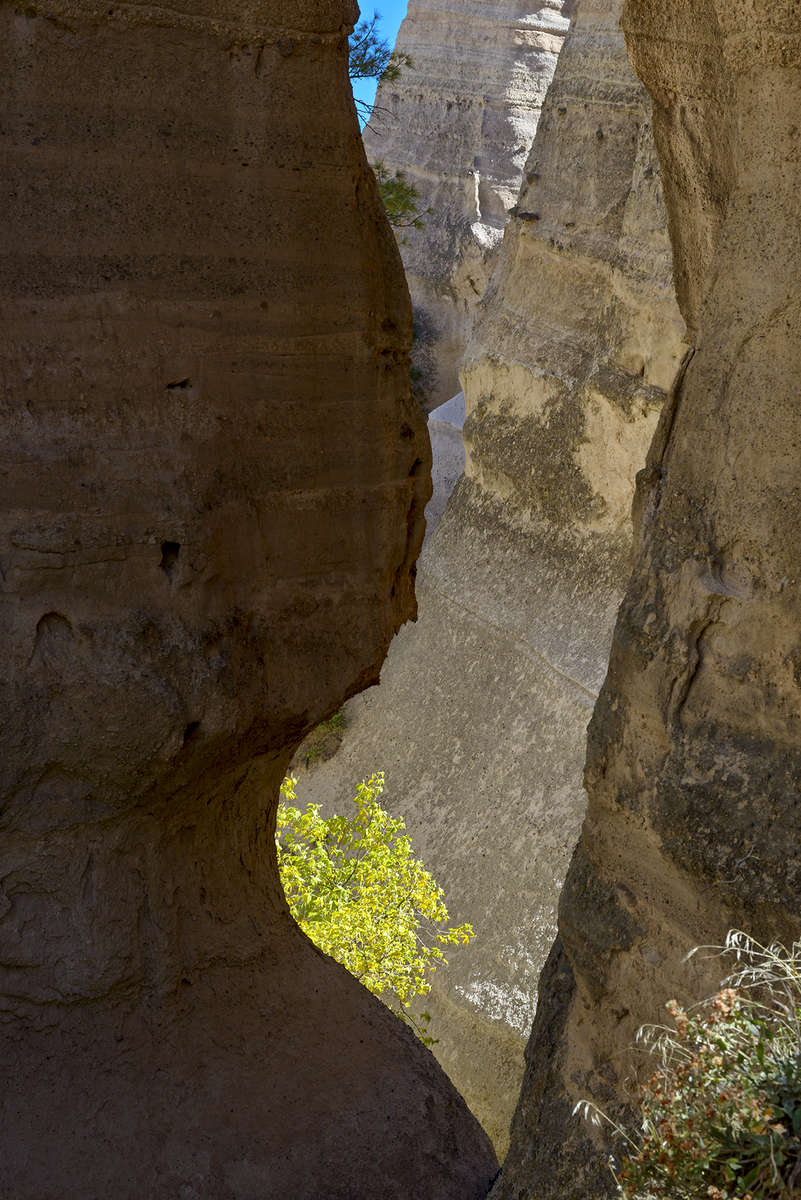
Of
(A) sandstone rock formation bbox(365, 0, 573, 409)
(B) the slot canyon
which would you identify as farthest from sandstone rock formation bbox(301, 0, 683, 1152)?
(A) sandstone rock formation bbox(365, 0, 573, 409)

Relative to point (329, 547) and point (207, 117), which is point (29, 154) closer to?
point (207, 117)

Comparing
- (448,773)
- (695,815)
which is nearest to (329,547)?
(695,815)

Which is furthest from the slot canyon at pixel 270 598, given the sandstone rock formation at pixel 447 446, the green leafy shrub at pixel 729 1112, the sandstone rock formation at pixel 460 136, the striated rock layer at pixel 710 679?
the sandstone rock formation at pixel 460 136

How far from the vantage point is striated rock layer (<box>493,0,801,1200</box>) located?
3.42 metres

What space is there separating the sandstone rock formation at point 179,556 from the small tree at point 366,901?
282cm

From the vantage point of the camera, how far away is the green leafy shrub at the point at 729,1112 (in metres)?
2.80

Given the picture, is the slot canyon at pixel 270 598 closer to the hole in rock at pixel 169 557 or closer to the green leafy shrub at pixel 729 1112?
the hole in rock at pixel 169 557

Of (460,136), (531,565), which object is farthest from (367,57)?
(460,136)

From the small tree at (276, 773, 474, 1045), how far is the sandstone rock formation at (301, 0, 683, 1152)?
75 centimetres

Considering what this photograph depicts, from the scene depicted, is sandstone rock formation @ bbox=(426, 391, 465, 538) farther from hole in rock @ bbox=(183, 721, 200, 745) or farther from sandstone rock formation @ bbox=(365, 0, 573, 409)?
hole in rock @ bbox=(183, 721, 200, 745)

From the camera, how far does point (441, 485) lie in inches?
606

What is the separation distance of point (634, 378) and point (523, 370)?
1.75 m

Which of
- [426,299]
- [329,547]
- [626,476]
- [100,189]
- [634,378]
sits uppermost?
[100,189]

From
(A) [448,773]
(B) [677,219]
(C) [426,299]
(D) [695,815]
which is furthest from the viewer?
(C) [426,299]
